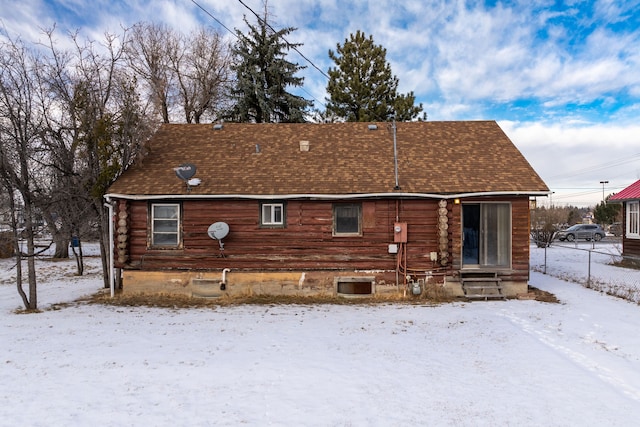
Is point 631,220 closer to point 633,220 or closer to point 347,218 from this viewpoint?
point 633,220

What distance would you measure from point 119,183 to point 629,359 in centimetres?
1338

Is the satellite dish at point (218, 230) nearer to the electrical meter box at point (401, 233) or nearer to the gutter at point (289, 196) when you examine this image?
the gutter at point (289, 196)

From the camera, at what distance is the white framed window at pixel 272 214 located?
37.4 ft

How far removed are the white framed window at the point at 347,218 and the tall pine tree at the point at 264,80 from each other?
14.2 metres

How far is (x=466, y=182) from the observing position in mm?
11281

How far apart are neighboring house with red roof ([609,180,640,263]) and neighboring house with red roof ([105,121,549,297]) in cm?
1028

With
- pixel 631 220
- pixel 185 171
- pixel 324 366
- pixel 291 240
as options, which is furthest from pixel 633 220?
pixel 185 171

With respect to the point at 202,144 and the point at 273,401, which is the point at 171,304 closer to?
the point at 202,144

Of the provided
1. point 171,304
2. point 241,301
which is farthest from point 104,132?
point 241,301

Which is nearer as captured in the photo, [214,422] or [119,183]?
[214,422]

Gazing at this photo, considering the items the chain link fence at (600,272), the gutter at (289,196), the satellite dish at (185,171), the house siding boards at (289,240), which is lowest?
the chain link fence at (600,272)

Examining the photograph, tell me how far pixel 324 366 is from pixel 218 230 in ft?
20.0

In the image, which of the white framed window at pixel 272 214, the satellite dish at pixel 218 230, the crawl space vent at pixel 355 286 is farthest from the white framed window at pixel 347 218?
the satellite dish at pixel 218 230

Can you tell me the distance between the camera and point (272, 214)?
1145 cm
